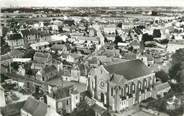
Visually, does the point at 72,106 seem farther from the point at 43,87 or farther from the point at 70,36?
the point at 70,36

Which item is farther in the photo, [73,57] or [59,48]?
[59,48]

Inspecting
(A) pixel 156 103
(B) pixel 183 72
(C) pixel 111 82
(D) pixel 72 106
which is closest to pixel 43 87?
(D) pixel 72 106

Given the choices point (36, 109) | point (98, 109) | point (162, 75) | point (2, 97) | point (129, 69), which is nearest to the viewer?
point (36, 109)

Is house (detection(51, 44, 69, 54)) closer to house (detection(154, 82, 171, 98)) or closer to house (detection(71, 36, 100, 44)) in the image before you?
house (detection(71, 36, 100, 44))

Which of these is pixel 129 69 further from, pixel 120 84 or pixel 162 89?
pixel 162 89

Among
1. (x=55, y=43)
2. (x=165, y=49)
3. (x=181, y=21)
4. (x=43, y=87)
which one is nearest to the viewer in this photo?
(x=43, y=87)

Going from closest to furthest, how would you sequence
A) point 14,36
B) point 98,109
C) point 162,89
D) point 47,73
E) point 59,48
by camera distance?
point 98,109 < point 162,89 < point 47,73 < point 14,36 < point 59,48

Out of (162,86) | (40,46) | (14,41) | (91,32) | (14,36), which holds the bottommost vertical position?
(162,86)

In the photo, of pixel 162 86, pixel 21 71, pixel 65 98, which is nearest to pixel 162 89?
pixel 162 86
